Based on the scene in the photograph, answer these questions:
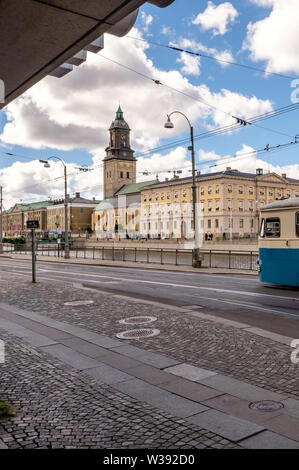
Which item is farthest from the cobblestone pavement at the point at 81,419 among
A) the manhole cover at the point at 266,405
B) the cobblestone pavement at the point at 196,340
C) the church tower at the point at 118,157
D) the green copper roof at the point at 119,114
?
the green copper roof at the point at 119,114

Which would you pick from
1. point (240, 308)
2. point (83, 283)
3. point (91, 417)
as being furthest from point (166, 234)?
point (91, 417)

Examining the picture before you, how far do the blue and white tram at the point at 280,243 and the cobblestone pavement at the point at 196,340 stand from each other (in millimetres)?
5658

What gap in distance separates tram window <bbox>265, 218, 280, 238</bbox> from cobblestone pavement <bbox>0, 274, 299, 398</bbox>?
6058 mm

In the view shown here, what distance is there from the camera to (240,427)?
422cm

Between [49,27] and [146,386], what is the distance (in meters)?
4.64

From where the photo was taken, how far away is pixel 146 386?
5.49 metres

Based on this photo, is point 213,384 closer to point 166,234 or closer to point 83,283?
point 83,283

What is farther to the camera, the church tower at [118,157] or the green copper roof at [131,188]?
the church tower at [118,157]

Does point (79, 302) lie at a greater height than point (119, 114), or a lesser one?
lesser

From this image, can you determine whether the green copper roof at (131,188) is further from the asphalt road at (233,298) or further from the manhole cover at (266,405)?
the manhole cover at (266,405)

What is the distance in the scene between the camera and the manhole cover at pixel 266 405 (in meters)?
4.77

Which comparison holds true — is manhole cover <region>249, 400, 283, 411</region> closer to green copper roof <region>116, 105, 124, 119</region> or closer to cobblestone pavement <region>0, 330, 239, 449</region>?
cobblestone pavement <region>0, 330, 239, 449</region>

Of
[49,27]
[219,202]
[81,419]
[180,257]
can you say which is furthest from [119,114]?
[81,419]

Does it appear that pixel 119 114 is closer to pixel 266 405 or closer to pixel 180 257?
pixel 180 257
